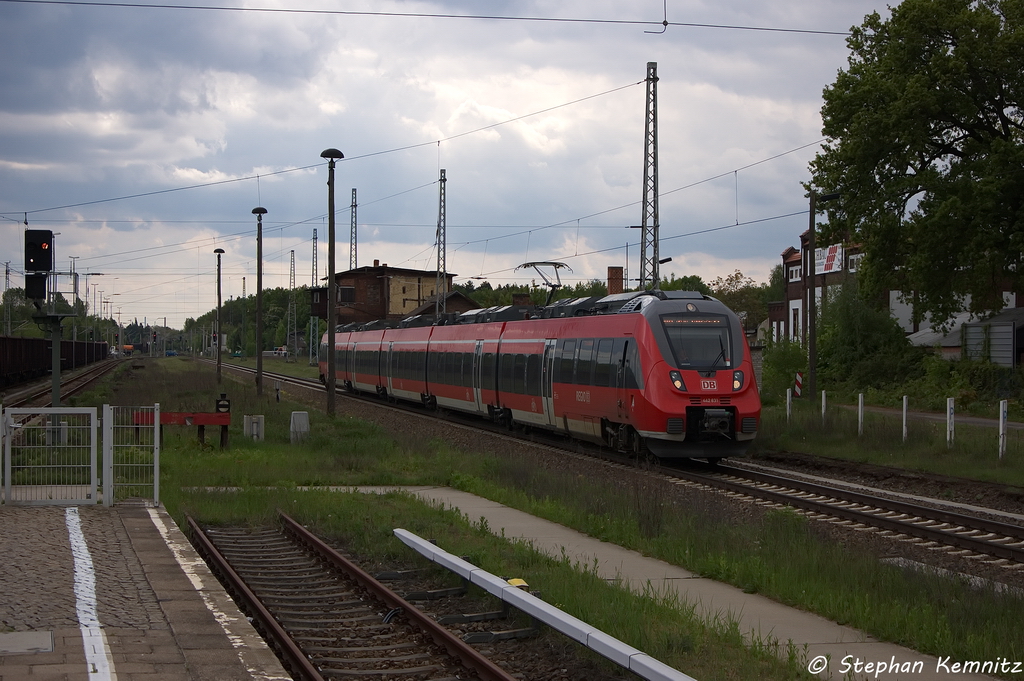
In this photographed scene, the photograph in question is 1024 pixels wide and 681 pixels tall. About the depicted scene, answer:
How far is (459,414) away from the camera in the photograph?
36.8m

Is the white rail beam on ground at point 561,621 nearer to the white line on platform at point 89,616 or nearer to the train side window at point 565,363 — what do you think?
the white line on platform at point 89,616

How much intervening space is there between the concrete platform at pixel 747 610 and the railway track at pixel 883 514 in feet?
13.3

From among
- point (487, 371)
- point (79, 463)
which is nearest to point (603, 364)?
point (487, 371)

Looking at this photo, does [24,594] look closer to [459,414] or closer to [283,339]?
[459,414]

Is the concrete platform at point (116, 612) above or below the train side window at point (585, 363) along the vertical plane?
below

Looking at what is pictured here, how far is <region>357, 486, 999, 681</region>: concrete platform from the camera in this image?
6.58 metres

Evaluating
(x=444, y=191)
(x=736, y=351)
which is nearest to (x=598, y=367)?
(x=736, y=351)

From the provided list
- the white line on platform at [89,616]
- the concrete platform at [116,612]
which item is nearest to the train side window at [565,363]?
the concrete platform at [116,612]

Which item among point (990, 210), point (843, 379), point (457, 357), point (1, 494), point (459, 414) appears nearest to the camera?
point (1, 494)

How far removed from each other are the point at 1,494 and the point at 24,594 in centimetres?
620

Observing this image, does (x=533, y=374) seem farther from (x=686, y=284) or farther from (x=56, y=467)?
(x=686, y=284)

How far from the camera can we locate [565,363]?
23297 millimetres

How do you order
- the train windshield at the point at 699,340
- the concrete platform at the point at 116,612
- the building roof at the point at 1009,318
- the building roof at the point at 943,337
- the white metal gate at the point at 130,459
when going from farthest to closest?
the building roof at the point at 943,337 < the building roof at the point at 1009,318 < the train windshield at the point at 699,340 < the white metal gate at the point at 130,459 < the concrete platform at the point at 116,612

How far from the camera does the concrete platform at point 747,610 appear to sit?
6.58 m
